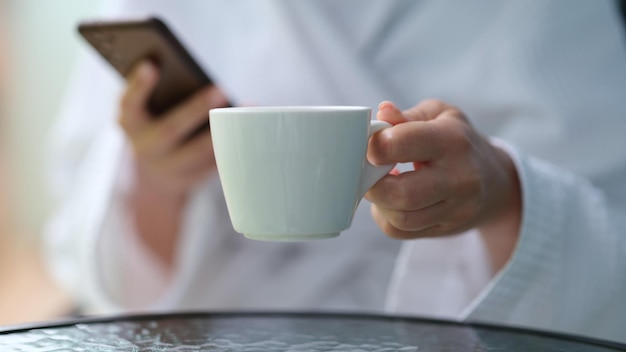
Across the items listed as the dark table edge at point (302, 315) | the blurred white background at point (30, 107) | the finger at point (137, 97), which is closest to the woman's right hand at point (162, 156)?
the finger at point (137, 97)

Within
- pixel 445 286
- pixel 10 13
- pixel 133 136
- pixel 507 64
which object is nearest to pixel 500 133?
pixel 507 64

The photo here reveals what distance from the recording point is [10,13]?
2609mm

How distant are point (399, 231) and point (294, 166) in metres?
0.09

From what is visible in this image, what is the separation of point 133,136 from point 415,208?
45cm

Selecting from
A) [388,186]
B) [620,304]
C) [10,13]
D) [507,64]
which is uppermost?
[10,13]

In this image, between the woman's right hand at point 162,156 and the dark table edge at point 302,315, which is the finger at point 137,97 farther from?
the dark table edge at point 302,315

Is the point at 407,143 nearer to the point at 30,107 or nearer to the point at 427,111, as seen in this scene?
the point at 427,111

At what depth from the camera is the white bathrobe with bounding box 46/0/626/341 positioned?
753mm

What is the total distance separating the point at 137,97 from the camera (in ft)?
2.67

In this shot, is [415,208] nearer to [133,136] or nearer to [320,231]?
[320,231]

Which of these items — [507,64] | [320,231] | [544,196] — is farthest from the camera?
[507,64]

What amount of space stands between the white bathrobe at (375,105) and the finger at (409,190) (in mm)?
243

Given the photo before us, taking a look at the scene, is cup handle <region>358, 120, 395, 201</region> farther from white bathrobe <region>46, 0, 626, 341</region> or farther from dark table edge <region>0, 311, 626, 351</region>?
white bathrobe <region>46, 0, 626, 341</region>

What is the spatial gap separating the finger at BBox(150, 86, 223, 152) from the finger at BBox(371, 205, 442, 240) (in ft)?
0.98
